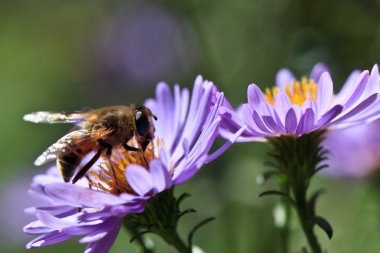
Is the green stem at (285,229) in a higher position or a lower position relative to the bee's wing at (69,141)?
lower

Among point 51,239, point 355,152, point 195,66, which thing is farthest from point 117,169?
point 195,66

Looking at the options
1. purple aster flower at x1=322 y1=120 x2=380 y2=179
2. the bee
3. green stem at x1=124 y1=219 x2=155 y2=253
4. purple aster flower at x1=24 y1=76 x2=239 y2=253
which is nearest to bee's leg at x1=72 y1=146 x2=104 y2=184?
the bee

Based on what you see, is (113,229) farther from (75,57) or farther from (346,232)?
(75,57)

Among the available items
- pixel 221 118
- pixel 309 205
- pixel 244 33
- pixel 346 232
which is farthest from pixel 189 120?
pixel 244 33

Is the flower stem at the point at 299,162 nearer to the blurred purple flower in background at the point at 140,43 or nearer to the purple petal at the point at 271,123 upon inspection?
the purple petal at the point at 271,123

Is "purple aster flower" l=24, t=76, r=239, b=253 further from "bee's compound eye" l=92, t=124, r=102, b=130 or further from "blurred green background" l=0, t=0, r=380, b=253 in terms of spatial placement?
"blurred green background" l=0, t=0, r=380, b=253

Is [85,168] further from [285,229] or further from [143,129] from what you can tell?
[285,229]

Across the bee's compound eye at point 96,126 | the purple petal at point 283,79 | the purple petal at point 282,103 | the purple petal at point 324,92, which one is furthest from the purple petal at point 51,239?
the purple petal at point 283,79

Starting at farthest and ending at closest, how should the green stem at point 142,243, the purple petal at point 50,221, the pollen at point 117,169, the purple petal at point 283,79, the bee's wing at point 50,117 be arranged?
the purple petal at point 283,79
the bee's wing at point 50,117
the pollen at point 117,169
the green stem at point 142,243
the purple petal at point 50,221
